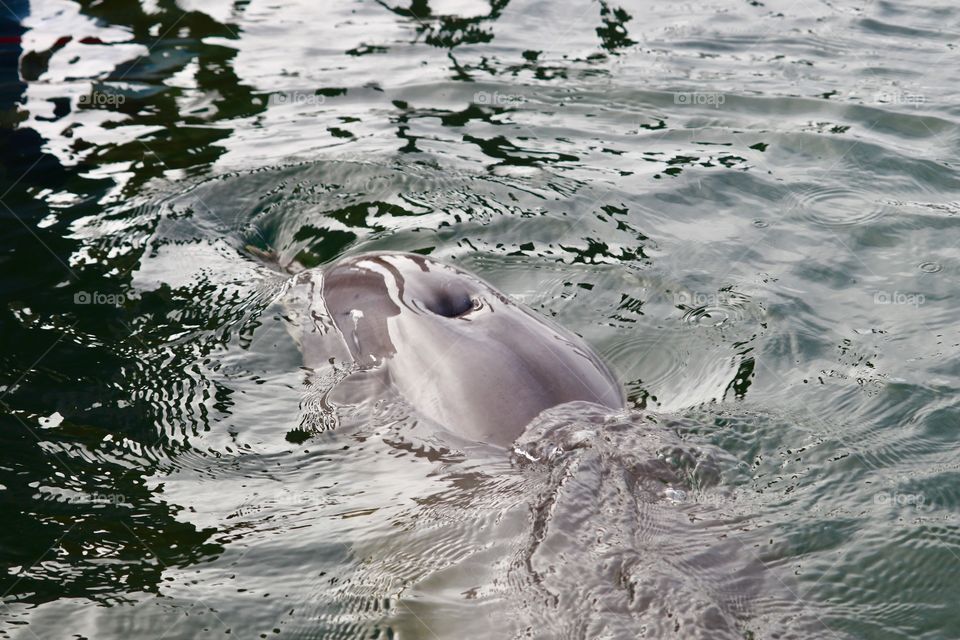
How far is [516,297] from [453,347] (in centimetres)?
152

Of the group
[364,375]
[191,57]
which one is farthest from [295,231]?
[191,57]

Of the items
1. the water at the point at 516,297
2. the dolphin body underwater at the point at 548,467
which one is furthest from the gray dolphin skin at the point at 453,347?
the water at the point at 516,297

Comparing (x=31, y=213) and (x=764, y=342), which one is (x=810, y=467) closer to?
(x=764, y=342)

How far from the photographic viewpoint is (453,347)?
3.71m

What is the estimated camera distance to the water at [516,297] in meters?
3.17

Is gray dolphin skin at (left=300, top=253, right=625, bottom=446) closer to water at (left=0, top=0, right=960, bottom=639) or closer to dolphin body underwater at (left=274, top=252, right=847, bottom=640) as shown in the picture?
dolphin body underwater at (left=274, top=252, right=847, bottom=640)

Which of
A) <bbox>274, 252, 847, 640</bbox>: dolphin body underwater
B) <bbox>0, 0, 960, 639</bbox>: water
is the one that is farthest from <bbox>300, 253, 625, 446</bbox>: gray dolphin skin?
<bbox>0, 0, 960, 639</bbox>: water

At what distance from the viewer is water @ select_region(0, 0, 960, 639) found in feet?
10.4

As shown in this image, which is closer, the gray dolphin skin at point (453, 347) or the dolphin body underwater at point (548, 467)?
the dolphin body underwater at point (548, 467)

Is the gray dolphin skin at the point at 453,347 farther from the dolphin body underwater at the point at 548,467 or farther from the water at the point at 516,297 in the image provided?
the water at the point at 516,297

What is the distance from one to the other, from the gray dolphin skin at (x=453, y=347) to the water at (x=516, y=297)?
111 millimetres

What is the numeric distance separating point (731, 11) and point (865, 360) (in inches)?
248

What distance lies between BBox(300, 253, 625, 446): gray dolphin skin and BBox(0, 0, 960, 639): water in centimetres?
11

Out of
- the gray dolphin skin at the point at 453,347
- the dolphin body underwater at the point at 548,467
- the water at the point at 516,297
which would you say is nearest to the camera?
the dolphin body underwater at the point at 548,467
